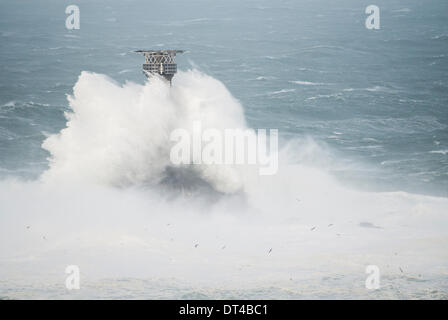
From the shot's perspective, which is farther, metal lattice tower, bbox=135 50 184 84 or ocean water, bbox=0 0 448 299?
metal lattice tower, bbox=135 50 184 84

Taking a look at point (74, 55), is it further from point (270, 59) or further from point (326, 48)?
point (326, 48)

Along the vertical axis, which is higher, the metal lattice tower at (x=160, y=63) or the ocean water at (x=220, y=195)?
the metal lattice tower at (x=160, y=63)

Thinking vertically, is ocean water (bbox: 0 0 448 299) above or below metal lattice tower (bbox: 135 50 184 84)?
below

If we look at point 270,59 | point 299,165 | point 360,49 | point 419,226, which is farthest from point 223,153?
point 360,49

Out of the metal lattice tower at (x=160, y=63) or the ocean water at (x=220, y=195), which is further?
the metal lattice tower at (x=160, y=63)
